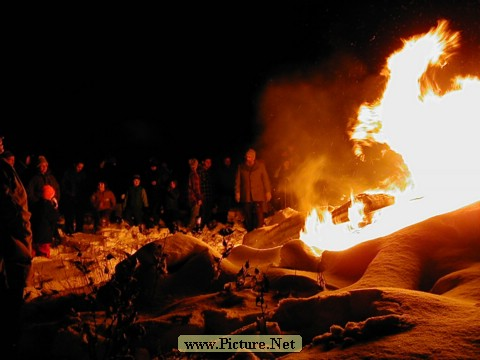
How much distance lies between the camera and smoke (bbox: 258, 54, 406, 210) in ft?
42.0

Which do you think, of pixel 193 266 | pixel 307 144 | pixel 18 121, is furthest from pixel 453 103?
pixel 18 121

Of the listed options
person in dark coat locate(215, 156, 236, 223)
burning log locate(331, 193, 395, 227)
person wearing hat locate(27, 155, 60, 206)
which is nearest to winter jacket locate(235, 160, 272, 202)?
person in dark coat locate(215, 156, 236, 223)

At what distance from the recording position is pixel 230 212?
13.4m

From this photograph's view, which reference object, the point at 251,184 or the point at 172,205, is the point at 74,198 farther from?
the point at 251,184

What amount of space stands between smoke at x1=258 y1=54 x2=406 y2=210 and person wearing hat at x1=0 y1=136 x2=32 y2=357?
8938 mm

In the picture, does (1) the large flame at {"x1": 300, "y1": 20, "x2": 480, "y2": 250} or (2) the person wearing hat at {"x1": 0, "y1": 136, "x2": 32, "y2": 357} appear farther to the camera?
(1) the large flame at {"x1": 300, "y1": 20, "x2": 480, "y2": 250}

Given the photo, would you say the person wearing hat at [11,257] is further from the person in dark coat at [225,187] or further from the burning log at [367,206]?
the person in dark coat at [225,187]

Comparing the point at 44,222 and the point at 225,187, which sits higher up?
the point at 225,187

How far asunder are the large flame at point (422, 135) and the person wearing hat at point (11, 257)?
391 cm

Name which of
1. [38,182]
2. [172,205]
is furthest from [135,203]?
[38,182]

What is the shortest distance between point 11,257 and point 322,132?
48.7ft

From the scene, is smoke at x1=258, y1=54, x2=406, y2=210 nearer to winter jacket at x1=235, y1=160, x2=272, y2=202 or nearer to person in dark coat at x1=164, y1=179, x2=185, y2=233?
winter jacket at x1=235, y1=160, x2=272, y2=202

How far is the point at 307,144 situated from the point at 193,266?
12634 mm

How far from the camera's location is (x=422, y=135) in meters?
7.03
